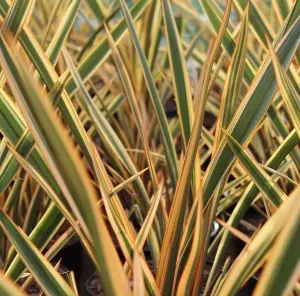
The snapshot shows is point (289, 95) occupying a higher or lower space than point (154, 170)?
higher

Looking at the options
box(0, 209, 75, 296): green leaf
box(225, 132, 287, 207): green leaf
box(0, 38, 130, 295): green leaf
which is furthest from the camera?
box(225, 132, 287, 207): green leaf

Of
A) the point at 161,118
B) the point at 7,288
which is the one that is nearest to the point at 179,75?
the point at 161,118

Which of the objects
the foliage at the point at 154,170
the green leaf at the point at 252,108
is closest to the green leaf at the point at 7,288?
the foliage at the point at 154,170

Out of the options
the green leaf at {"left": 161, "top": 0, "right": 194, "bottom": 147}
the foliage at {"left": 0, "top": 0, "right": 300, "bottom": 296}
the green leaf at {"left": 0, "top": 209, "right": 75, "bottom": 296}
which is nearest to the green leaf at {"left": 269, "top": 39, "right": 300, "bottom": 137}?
the foliage at {"left": 0, "top": 0, "right": 300, "bottom": 296}

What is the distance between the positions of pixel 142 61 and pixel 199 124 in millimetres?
194

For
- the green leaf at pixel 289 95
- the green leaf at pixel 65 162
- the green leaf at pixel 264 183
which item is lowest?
the green leaf at pixel 264 183

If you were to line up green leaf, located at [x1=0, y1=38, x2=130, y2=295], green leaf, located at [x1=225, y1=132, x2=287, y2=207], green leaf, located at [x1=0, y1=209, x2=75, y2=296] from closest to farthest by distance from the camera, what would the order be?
green leaf, located at [x1=0, y1=38, x2=130, y2=295]
green leaf, located at [x1=0, y1=209, x2=75, y2=296]
green leaf, located at [x1=225, y1=132, x2=287, y2=207]

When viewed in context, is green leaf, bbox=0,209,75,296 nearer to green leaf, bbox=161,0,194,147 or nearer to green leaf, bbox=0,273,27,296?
green leaf, bbox=0,273,27,296

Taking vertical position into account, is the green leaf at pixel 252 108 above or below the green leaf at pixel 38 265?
above

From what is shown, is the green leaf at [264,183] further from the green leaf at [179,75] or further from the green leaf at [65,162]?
the green leaf at [65,162]

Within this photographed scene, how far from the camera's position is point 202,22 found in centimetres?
126

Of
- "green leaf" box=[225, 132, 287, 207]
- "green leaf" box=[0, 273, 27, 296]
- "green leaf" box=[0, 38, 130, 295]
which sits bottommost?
"green leaf" box=[0, 273, 27, 296]

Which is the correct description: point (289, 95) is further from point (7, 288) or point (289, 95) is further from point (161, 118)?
point (7, 288)

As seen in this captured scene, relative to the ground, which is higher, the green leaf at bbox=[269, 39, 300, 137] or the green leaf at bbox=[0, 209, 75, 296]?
the green leaf at bbox=[269, 39, 300, 137]
